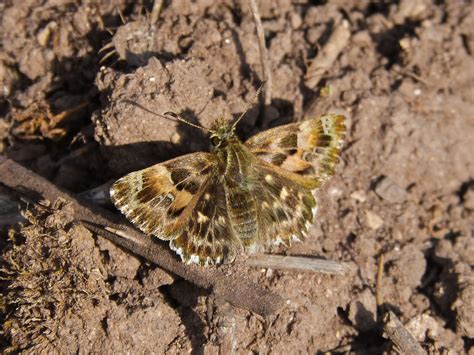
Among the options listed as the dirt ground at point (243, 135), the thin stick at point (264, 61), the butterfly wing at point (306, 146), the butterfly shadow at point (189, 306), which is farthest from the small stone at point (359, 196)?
the butterfly shadow at point (189, 306)

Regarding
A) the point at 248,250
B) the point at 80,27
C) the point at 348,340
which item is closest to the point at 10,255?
the point at 248,250

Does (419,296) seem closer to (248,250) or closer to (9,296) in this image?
(248,250)

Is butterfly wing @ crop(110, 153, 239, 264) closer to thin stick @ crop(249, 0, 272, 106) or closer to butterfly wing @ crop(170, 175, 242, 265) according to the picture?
butterfly wing @ crop(170, 175, 242, 265)

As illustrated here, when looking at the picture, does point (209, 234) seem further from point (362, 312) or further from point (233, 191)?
point (362, 312)

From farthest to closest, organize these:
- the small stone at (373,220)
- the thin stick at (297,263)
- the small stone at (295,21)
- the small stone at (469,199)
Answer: the small stone at (295,21) < the small stone at (469,199) < the small stone at (373,220) < the thin stick at (297,263)

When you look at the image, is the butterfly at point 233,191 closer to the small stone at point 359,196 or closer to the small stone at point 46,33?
the small stone at point 359,196
